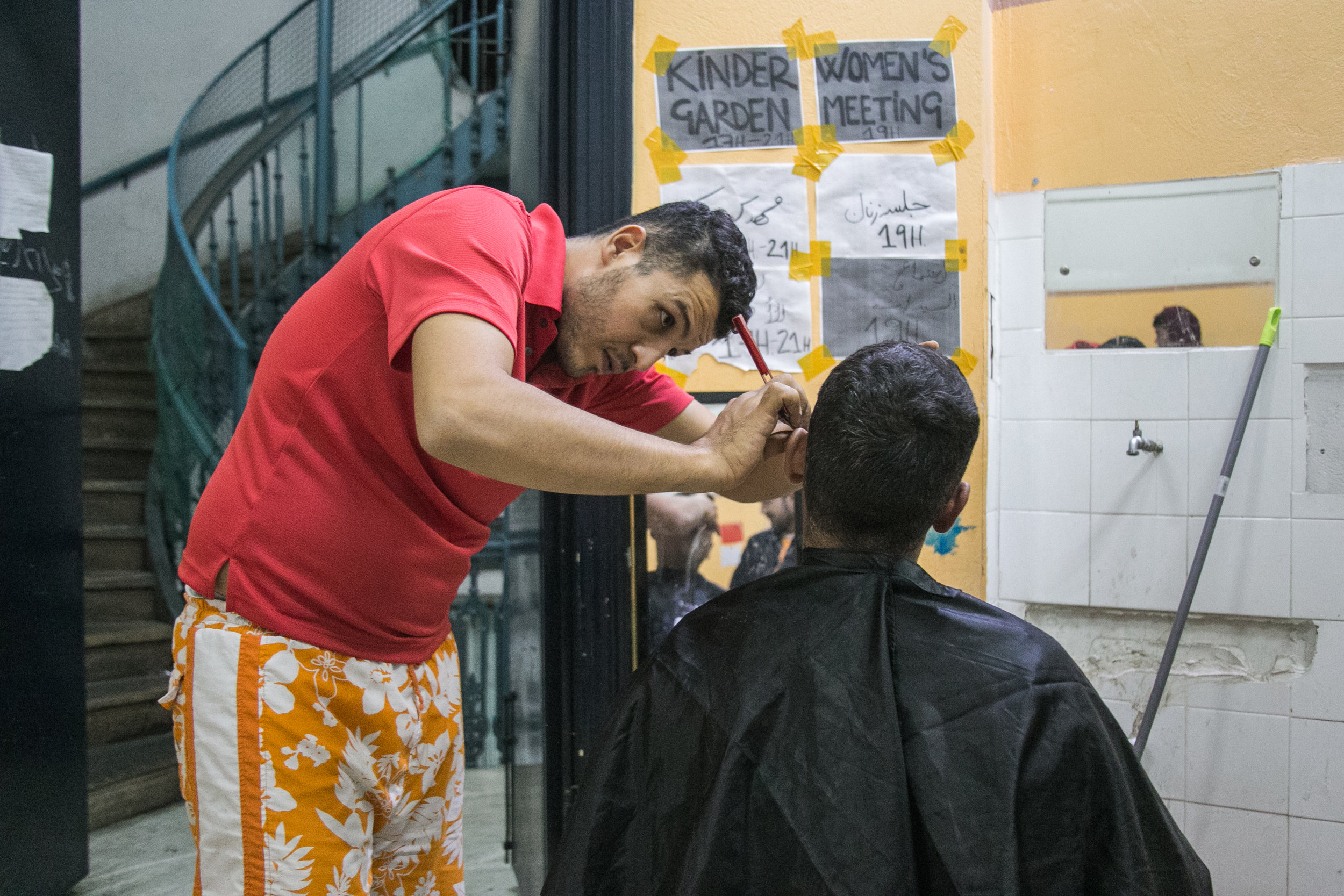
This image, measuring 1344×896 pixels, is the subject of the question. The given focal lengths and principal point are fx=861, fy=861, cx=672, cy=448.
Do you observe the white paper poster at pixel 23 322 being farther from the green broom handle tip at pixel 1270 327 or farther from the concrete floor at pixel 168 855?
the green broom handle tip at pixel 1270 327

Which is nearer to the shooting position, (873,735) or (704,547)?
(873,735)

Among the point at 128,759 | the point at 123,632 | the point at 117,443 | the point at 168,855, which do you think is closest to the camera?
the point at 168,855

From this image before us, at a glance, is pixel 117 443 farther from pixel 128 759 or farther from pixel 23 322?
pixel 23 322

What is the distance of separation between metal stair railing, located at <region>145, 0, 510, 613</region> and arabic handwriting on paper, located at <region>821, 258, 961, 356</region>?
7.57ft

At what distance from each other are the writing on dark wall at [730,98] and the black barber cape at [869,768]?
3.55 ft

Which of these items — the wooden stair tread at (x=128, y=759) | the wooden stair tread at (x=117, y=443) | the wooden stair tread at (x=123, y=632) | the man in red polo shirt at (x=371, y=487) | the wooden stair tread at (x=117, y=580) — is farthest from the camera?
the wooden stair tread at (x=117, y=443)

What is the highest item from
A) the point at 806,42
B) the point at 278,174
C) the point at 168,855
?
the point at 278,174

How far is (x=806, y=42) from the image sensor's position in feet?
5.88

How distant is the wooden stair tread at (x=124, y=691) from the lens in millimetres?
3053

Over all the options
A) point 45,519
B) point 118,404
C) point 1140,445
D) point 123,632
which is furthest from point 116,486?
point 1140,445

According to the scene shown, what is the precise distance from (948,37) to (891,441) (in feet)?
3.91

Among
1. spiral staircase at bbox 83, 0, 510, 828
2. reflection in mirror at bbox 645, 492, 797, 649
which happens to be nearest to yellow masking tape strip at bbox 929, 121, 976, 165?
reflection in mirror at bbox 645, 492, 797, 649

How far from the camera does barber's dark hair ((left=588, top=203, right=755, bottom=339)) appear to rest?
3.74ft

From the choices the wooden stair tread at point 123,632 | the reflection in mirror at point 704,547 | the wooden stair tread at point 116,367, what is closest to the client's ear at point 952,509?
the reflection in mirror at point 704,547
